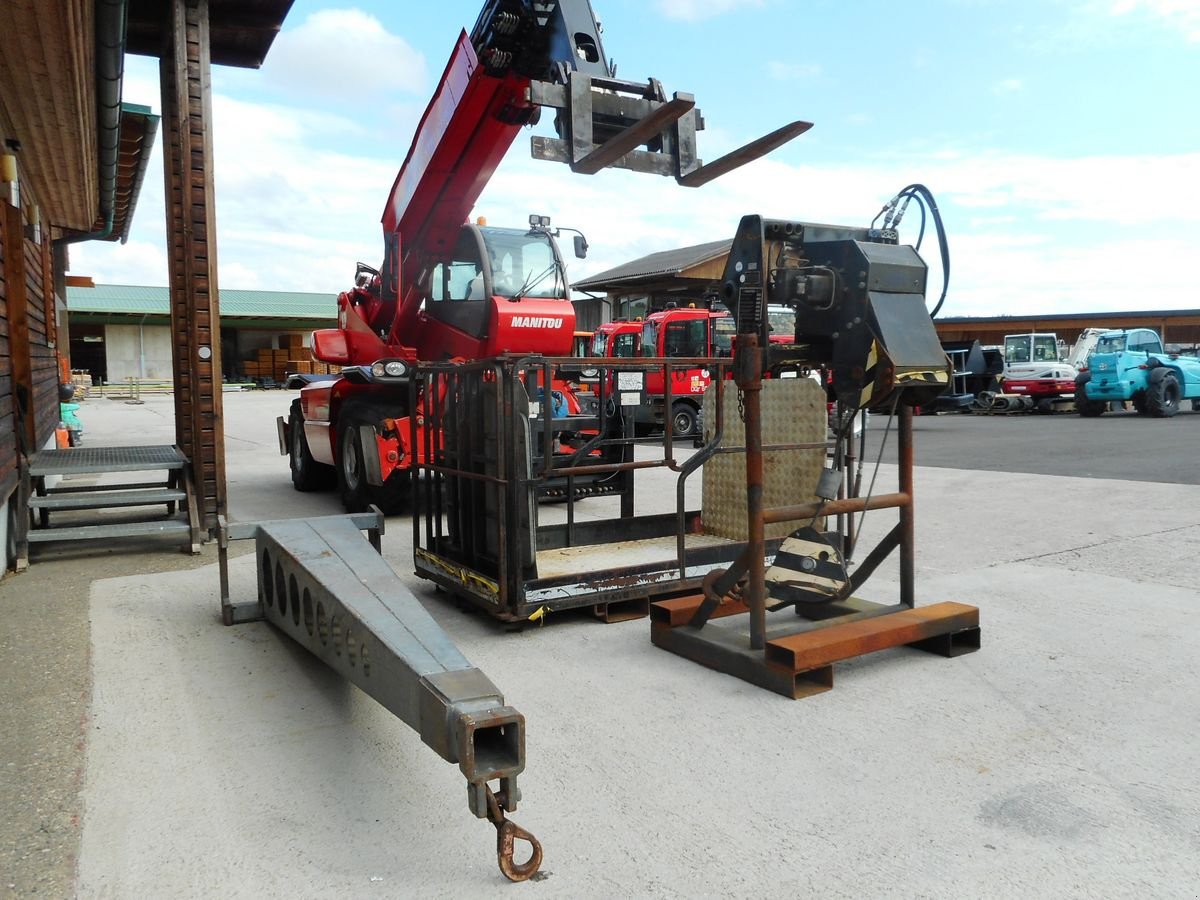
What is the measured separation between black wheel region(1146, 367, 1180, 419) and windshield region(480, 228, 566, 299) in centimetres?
1849

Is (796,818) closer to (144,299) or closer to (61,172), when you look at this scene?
(61,172)

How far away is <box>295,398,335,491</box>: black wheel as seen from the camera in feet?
35.0

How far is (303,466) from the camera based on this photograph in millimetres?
10758

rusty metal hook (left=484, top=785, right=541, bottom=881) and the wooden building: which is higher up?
the wooden building

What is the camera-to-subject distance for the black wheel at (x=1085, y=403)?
73.0 ft

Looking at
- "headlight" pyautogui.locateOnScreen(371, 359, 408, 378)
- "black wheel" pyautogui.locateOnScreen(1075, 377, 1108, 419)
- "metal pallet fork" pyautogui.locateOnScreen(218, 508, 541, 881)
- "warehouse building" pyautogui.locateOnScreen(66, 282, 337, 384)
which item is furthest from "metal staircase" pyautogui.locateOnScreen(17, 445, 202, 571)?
"warehouse building" pyautogui.locateOnScreen(66, 282, 337, 384)

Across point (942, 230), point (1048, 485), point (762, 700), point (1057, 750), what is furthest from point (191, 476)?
point (1048, 485)

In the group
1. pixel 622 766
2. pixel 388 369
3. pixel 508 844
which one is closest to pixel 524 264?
pixel 388 369

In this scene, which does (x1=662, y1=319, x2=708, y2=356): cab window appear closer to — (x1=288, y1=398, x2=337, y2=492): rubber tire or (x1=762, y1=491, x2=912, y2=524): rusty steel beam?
(x1=288, y1=398, x2=337, y2=492): rubber tire

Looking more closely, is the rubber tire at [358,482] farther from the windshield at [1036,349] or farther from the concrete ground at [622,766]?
the windshield at [1036,349]

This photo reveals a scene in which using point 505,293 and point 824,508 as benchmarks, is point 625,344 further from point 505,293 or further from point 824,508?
point 824,508

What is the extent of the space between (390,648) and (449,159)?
228 inches

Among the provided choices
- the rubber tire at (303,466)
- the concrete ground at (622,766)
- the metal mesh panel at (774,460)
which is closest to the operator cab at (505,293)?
the metal mesh panel at (774,460)

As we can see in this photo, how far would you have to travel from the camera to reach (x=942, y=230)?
4.21 meters
